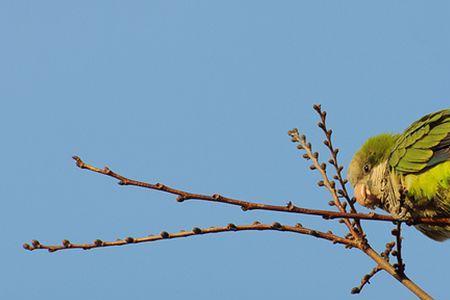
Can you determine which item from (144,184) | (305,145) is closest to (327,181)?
(305,145)

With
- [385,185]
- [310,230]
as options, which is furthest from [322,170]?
[385,185]

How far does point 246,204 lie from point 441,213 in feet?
9.90

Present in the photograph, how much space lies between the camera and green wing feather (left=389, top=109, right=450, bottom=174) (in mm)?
5508

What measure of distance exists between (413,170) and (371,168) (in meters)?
1.09

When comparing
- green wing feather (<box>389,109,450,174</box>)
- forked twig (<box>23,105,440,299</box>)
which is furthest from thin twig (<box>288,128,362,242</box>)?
green wing feather (<box>389,109,450,174</box>)

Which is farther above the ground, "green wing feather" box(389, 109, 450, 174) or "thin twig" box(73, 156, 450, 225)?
"green wing feather" box(389, 109, 450, 174)

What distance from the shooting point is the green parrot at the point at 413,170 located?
5.44 m

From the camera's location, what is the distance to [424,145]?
5.65 meters

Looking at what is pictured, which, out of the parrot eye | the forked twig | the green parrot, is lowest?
the forked twig

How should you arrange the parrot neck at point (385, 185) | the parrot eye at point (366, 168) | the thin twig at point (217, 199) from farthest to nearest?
the parrot eye at point (366, 168)
the parrot neck at point (385, 185)
the thin twig at point (217, 199)

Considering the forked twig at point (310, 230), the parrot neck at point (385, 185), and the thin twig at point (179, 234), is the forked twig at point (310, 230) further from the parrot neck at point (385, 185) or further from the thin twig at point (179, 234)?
the parrot neck at point (385, 185)

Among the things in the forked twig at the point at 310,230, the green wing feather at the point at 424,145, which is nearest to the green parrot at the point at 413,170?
the green wing feather at the point at 424,145

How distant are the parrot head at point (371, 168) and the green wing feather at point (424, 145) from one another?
476 mm

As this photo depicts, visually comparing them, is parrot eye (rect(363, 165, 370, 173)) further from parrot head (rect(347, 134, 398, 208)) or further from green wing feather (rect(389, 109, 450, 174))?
green wing feather (rect(389, 109, 450, 174))
